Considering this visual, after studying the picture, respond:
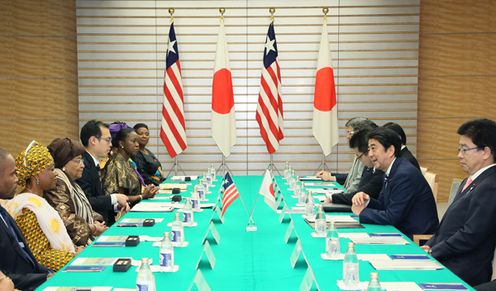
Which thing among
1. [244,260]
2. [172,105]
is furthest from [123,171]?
[244,260]

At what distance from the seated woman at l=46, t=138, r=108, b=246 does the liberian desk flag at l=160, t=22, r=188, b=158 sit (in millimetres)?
3768

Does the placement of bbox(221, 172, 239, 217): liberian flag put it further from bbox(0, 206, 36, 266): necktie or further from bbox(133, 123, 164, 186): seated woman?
bbox(133, 123, 164, 186): seated woman

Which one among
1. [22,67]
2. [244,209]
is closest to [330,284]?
[244,209]

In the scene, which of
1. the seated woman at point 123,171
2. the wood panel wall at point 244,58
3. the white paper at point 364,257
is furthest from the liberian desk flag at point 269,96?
the white paper at point 364,257

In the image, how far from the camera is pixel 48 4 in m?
8.10

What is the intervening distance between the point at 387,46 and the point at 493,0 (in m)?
1.82

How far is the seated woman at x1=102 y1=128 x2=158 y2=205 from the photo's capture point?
203 inches

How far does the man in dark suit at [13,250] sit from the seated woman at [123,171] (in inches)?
92.1

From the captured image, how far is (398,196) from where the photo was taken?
139 inches

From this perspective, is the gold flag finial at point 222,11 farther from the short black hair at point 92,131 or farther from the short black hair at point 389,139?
the short black hair at point 389,139

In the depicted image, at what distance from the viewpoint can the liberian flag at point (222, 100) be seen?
7664 millimetres

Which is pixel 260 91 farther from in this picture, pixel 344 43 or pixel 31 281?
pixel 31 281

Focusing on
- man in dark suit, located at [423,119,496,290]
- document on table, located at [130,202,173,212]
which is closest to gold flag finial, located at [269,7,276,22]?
document on table, located at [130,202,173,212]

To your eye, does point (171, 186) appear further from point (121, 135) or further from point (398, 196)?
point (398, 196)
